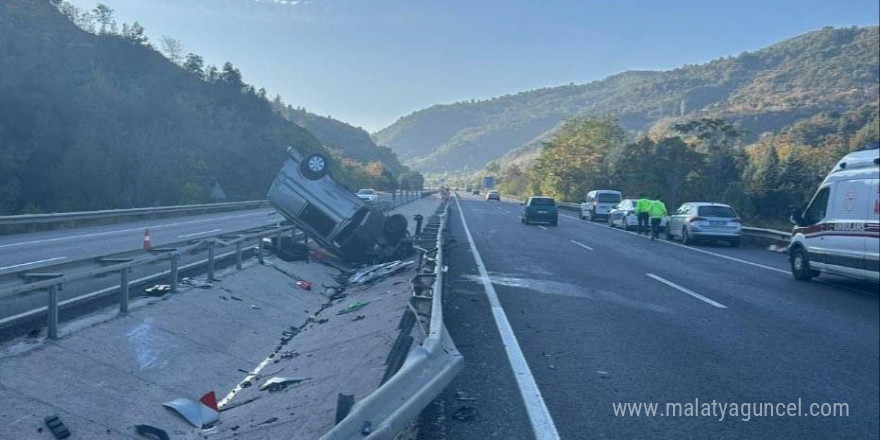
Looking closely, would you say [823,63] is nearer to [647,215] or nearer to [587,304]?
[647,215]

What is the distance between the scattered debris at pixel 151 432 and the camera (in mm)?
6441

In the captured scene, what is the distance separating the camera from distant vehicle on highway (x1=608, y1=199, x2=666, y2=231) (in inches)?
1314

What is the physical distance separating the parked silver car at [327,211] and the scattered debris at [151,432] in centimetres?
1111

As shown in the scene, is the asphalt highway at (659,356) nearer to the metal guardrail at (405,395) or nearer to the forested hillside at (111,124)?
the metal guardrail at (405,395)

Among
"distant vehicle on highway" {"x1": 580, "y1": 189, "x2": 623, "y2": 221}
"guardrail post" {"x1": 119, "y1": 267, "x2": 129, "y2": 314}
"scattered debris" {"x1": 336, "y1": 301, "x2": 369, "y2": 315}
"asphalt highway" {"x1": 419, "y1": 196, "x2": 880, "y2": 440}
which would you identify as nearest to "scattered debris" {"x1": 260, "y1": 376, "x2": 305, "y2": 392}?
"asphalt highway" {"x1": 419, "y1": 196, "x2": 880, "y2": 440}

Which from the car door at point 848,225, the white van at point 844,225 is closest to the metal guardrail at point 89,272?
the white van at point 844,225

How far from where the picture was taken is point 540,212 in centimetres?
3641

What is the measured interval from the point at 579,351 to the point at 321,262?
36.4ft

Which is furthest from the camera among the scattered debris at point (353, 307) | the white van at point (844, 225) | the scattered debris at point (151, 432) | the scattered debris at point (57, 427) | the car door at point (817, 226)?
the car door at point (817, 226)

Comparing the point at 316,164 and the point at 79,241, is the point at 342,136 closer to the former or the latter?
the point at 79,241

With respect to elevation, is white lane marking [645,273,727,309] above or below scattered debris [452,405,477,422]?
above

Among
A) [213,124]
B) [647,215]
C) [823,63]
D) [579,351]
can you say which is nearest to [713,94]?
[823,63]

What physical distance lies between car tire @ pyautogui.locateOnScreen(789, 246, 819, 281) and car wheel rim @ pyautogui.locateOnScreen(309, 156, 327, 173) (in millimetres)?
10540

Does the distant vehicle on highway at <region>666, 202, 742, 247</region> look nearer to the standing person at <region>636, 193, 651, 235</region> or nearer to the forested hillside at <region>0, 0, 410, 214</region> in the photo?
the standing person at <region>636, 193, 651, 235</region>
